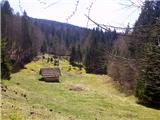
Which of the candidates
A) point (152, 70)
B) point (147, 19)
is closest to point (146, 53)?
point (147, 19)

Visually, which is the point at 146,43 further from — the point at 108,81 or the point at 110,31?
the point at 108,81

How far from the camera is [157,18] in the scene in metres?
3.12

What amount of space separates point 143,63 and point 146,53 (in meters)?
0.13

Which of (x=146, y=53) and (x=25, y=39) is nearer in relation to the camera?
(x=146, y=53)

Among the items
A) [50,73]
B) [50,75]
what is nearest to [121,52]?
[50,75]

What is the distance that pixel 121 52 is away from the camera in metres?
5.89

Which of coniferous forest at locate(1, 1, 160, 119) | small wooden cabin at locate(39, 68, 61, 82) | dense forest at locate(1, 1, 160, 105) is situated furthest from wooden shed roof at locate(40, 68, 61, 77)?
dense forest at locate(1, 1, 160, 105)

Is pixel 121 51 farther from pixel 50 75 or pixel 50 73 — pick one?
pixel 50 73

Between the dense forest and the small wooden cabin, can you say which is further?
the small wooden cabin

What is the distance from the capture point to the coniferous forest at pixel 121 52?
3.16m

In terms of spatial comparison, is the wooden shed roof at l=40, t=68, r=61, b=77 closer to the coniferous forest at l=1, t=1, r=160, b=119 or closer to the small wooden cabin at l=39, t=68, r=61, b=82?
the small wooden cabin at l=39, t=68, r=61, b=82

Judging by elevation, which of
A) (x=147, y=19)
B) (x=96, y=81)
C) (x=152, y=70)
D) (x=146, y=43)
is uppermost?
(x=147, y=19)

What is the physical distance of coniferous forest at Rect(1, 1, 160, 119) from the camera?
3.16 meters

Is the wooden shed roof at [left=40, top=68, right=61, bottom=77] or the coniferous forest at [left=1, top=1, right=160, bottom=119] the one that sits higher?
the coniferous forest at [left=1, top=1, right=160, bottom=119]
